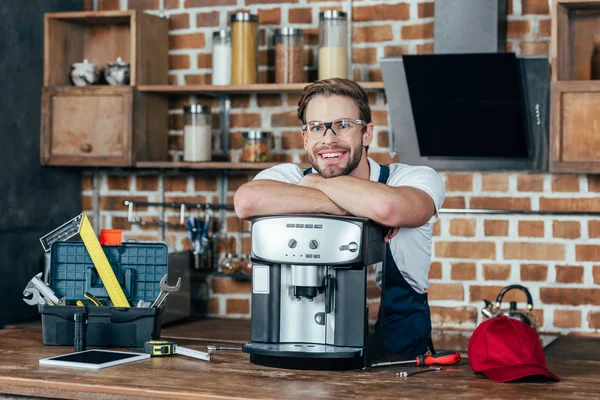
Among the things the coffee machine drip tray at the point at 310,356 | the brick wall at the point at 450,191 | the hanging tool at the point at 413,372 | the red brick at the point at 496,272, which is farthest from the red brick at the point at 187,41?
the hanging tool at the point at 413,372

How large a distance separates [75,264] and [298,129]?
1578 mm

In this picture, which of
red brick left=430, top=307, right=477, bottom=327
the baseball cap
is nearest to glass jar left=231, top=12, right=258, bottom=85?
red brick left=430, top=307, right=477, bottom=327

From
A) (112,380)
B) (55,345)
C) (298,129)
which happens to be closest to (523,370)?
(112,380)

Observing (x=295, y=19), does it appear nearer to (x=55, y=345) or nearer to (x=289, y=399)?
(x=55, y=345)

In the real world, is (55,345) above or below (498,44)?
below

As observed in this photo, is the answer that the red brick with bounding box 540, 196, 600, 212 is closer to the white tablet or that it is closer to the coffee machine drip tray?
the coffee machine drip tray

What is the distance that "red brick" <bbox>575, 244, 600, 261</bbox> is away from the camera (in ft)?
12.2

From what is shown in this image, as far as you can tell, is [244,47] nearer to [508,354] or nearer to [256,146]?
[256,146]

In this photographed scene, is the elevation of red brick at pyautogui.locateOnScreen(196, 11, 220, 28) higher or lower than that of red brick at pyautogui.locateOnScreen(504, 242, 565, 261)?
higher

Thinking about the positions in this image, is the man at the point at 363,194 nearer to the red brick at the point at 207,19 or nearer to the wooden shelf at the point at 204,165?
the wooden shelf at the point at 204,165

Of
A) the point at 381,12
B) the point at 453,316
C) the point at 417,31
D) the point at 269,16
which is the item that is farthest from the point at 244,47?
the point at 453,316

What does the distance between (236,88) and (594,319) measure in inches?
66.7

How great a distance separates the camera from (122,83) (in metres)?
4.04

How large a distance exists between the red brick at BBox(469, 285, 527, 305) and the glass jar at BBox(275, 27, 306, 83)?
111cm
